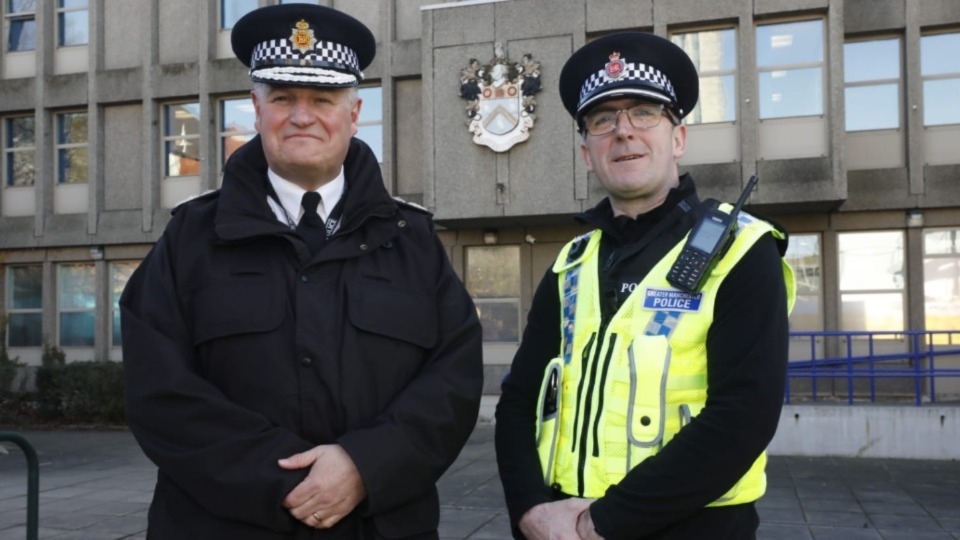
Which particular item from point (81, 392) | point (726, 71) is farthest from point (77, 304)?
point (726, 71)

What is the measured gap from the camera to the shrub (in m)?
15.2

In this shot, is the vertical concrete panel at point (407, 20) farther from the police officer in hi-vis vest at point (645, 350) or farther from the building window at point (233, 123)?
the police officer in hi-vis vest at point (645, 350)

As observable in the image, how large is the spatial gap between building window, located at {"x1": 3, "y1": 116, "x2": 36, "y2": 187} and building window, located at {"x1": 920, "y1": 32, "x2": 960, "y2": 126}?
56.9 feet

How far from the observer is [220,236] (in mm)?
2490

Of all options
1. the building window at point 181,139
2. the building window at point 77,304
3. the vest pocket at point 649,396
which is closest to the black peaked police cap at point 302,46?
the vest pocket at point 649,396

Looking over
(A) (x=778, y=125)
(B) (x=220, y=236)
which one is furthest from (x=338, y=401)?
(A) (x=778, y=125)

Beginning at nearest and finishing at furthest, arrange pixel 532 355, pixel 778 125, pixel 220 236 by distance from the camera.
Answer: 1. pixel 220 236
2. pixel 532 355
3. pixel 778 125

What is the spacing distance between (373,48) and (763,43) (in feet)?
41.2

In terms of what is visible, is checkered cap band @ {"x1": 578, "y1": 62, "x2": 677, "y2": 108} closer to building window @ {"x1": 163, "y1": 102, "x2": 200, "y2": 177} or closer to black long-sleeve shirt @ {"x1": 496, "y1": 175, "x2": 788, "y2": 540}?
black long-sleeve shirt @ {"x1": 496, "y1": 175, "x2": 788, "y2": 540}

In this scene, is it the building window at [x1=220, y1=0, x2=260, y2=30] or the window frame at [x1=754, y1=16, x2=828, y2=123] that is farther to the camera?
the building window at [x1=220, y1=0, x2=260, y2=30]

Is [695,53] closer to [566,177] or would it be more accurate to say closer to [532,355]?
[566,177]

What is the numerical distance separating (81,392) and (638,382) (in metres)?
15.1

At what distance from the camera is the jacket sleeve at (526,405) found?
2.59 metres

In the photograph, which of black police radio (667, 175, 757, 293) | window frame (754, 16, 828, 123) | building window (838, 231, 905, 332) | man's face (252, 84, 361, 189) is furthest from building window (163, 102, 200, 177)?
black police radio (667, 175, 757, 293)
